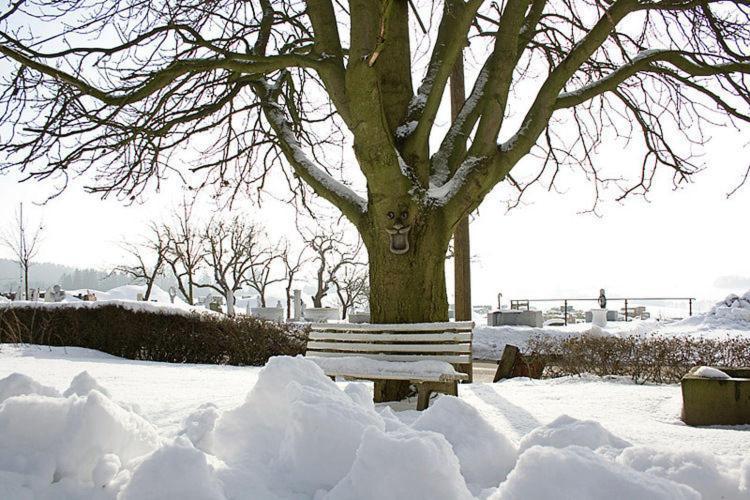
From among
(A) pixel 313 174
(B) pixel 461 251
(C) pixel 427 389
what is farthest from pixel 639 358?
(A) pixel 313 174

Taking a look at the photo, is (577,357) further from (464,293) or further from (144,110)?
(144,110)

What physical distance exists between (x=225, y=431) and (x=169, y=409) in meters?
2.57

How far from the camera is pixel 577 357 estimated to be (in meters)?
9.23

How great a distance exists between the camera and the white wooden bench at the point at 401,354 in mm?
5055

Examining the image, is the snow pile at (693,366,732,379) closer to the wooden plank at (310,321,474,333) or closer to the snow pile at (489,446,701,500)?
the wooden plank at (310,321,474,333)

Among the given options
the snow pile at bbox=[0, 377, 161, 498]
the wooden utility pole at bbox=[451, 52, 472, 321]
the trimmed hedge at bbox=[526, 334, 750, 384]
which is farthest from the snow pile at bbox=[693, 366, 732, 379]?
the wooden utility pole at bbox=[451, 52, 472, 321]

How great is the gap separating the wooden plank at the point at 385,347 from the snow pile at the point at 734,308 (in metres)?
18.4

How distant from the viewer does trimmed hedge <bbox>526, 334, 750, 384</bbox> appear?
865 centimetres

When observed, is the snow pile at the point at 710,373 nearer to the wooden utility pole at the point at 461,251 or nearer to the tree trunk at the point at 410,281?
the tree trunk at the point at 410,281

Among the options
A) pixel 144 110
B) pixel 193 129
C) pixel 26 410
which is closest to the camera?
pixel 26 410

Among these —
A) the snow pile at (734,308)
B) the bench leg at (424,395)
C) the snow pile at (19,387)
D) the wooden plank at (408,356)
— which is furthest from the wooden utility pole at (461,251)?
the snow pile at (734,308)

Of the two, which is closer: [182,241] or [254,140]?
[254,140]

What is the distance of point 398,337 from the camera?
231 inches

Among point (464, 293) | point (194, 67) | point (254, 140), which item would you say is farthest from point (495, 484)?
point (464, 293)
